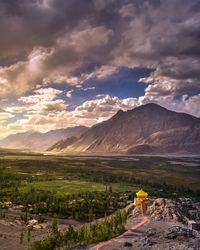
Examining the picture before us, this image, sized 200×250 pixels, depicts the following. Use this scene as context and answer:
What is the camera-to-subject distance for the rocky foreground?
173 ft

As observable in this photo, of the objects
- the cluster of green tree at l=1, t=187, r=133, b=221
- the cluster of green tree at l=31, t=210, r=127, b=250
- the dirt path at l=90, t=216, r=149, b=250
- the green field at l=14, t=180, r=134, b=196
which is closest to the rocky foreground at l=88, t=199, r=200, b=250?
the dirt path at l=90, t=216, r=149, b=250

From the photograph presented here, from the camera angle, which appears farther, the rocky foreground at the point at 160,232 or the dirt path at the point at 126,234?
the dirt path at the point at 126,234

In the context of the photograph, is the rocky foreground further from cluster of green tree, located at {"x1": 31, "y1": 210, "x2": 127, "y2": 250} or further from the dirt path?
cluster of green tree, located at {"x1": 31, "y1": 210, "x2": 127, "y2": 250}

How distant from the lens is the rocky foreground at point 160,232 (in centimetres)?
5275

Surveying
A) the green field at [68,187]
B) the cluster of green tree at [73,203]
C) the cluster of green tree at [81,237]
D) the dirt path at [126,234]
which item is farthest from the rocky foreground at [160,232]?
the green field at [68,187]

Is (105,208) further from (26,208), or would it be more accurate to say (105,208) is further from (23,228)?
(23,228)

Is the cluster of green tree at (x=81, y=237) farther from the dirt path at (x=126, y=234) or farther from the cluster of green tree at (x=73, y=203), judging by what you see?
the cluster of green tree at (x=73, y=203)

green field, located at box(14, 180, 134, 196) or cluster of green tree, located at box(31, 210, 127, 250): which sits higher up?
green field, located at box(14, 180, 134, 196)

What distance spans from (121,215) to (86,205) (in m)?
32.9

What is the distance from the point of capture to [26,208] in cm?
9356

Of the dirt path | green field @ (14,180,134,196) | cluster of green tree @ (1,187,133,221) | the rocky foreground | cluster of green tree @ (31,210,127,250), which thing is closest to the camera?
the rocky foreground

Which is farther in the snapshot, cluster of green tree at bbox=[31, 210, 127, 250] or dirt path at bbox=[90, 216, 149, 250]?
cluster of green tree at bbox=[31, 210, 127, 250]

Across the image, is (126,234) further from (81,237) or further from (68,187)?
(68,187)

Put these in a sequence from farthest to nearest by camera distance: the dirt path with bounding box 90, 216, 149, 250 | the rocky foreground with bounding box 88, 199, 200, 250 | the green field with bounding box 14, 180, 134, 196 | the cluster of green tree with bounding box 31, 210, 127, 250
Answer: the green field with bounding box 14, 180, 134, 196 < the cluster of green tree with bounding box 31, 210, 127, 250 < the dirt path with bounding box 90, 216, 149, 250 < the rocky foreground with bounding box 88, 199, 200, 250
